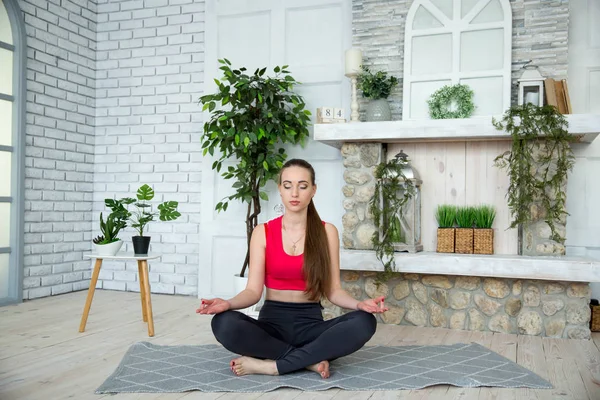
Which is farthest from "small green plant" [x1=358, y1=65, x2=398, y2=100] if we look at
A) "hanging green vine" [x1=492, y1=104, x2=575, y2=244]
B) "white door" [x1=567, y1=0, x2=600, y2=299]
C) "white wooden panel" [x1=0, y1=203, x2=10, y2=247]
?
"white wooden panel" [x1=0, y1=203, x2=10, y2=247]

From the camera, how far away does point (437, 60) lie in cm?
410

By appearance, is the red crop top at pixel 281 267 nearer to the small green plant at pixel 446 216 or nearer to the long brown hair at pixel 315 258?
the long brown hair at pixel 315 258

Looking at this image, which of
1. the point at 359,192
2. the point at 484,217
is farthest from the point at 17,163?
the point at 484,217

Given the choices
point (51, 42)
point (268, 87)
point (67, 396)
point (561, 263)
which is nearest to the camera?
point (67, 396)

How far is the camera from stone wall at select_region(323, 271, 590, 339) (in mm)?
3588

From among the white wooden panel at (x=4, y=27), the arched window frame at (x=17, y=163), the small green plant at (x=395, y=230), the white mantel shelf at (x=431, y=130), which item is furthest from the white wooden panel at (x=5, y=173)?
the small green plant at (x=395, y=230)

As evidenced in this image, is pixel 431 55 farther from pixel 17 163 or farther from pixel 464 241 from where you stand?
pixel 17 163

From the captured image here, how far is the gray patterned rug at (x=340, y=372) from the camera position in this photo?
2.46 metres

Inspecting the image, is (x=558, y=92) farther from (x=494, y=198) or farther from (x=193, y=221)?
(x=193, y=221)

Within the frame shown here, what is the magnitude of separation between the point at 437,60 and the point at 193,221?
245cm

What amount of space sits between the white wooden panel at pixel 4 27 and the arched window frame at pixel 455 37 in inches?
121

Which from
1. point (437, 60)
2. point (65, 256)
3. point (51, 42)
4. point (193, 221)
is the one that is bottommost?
point (65, 256)

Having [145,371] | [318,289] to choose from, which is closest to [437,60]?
[318,289]

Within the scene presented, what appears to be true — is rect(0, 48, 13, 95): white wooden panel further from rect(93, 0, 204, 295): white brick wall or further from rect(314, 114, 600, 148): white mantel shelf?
rect(314, 114, 600, 148): white mantel shelf
